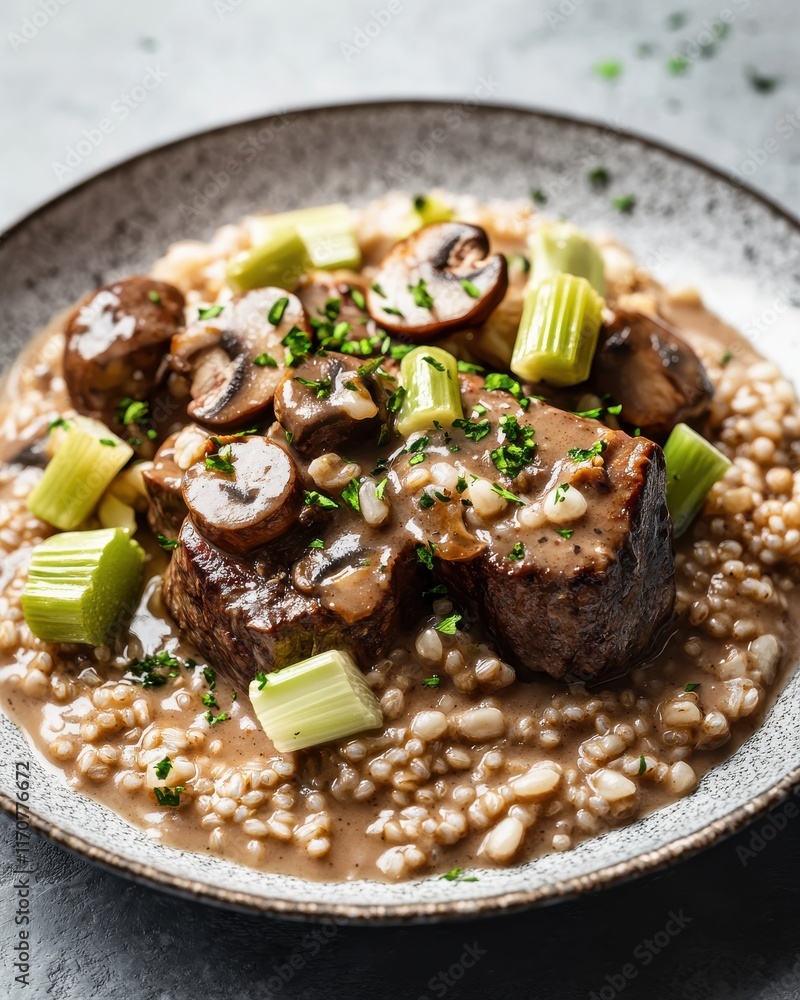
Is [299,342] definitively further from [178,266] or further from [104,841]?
[104,841]

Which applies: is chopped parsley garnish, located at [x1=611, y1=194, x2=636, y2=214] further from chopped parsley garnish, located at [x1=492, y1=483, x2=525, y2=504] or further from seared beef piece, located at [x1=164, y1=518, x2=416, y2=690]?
seared beef piece, located at [x1=164, y1=518, x2=416, y2=690]

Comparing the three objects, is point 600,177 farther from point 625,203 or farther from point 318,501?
point 318,501

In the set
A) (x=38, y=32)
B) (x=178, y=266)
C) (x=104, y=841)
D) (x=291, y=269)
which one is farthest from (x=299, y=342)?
(x=38, y=32)

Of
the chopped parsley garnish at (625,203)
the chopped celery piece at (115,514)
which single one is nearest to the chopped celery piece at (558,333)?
the chopped parsley garnish at (625,203)

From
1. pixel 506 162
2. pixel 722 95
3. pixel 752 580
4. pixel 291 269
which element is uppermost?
pixel 722 95

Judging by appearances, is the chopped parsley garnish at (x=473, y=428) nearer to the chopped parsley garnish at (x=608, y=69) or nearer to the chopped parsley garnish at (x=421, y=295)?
the chopped parsley garnish at (x=421, y=295)

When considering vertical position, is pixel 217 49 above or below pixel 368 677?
above
